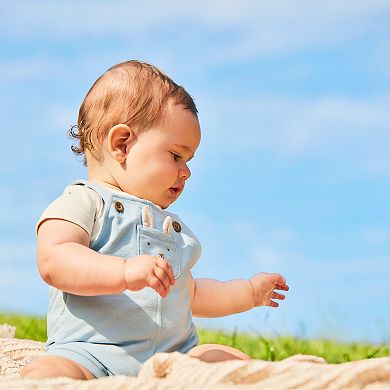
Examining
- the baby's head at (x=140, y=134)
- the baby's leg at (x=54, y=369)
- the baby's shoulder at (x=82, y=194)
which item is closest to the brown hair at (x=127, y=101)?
the baby's head at (x=140, y=134)

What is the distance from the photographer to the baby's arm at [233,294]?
7.77 ft

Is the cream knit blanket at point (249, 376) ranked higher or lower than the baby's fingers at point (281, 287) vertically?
lower

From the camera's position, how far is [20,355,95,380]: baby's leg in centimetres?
178

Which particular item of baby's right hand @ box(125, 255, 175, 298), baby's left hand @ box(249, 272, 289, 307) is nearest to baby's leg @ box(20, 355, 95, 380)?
baby's right hand @ box(125, 255, 175, 298)

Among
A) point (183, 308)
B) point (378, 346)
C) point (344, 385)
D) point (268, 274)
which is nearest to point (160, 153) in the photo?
point (183, 308)

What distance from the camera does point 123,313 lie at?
1956 millimetres

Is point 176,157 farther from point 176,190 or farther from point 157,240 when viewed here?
point 157,240

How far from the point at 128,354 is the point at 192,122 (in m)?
0.63

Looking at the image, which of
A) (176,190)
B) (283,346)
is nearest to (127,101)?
(176,190)

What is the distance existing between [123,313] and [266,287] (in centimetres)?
65

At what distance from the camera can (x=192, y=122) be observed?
216 cm

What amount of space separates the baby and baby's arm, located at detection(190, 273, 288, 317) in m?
0.08

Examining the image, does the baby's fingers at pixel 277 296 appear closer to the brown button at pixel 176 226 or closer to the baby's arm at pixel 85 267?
the brown button at pixel 176 226

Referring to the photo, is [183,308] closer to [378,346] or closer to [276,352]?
[276,352]
